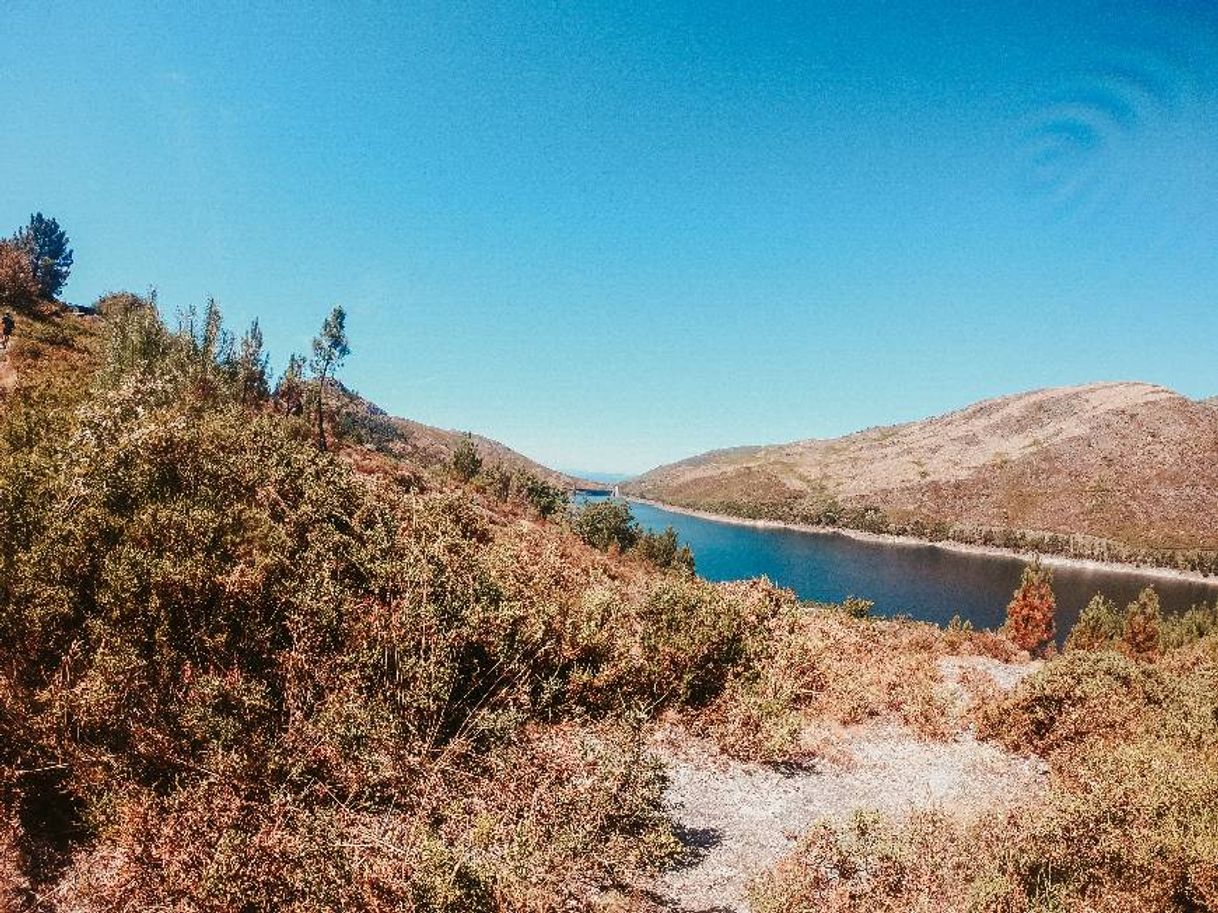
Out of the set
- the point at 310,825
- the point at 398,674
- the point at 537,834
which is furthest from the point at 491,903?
the point at 398,674

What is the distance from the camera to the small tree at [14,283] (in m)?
64.5

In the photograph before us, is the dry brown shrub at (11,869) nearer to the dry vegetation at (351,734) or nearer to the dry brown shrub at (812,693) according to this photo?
the dry vegetation at (351,734)

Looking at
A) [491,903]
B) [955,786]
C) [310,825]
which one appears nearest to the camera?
[491,903]

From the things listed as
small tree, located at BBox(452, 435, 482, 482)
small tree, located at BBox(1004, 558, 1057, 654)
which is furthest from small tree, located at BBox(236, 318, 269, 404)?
small tree, located at BBox(1004, 558, 1057, 654)

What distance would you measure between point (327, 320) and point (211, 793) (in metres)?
73.5

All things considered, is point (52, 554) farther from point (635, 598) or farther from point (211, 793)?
point (635, 598)

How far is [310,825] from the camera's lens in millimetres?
8156

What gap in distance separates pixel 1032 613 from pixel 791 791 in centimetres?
3970

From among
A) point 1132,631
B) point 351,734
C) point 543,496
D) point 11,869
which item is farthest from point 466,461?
point 11,869

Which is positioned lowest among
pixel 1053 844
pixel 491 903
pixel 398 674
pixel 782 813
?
pixel 782 813

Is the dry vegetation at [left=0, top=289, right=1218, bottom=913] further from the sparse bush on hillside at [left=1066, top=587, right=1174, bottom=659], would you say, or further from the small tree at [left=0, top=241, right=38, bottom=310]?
the small tree at [left=0, top=241, right=38, bottom=310]

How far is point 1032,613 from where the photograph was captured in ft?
141

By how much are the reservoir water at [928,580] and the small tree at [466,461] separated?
54.4m

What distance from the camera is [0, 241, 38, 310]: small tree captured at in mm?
64500
